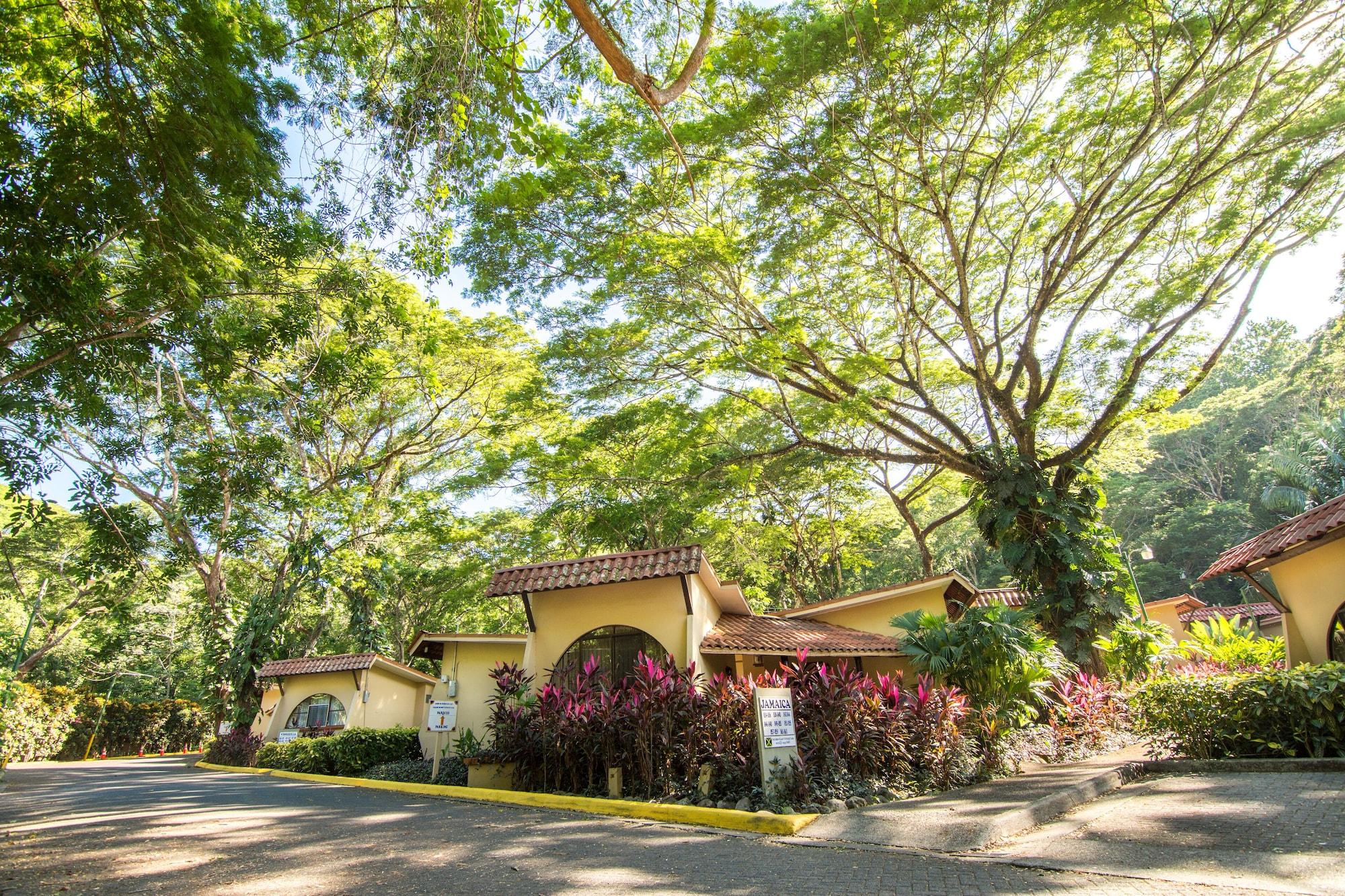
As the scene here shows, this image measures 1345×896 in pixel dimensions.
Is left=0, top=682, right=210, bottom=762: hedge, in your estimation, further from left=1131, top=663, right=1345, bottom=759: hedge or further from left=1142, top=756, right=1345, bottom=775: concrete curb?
left=1131, top=663, right=1345, bottom=759: hedge

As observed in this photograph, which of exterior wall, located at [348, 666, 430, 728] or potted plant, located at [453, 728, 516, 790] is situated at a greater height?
exterior wall, located at [348, 666, 430, 728]

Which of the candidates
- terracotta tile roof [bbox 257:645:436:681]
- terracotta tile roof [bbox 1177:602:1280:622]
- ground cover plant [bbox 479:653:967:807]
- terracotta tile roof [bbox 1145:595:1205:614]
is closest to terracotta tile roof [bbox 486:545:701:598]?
ground cover plant [bbox 479:653:967:807]

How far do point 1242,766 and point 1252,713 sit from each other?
783 millimetres

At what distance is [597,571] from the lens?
10992 millimetres

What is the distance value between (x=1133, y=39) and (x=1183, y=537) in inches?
1383

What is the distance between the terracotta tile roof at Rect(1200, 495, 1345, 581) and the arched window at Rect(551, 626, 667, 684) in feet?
31.0

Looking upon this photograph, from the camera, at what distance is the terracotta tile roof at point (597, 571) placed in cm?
1039

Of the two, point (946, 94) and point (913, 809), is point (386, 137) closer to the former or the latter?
point (913, 809)

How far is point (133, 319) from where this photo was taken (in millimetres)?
7496

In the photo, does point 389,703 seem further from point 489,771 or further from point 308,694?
point 489,771

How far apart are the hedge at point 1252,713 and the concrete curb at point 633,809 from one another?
5.48 m

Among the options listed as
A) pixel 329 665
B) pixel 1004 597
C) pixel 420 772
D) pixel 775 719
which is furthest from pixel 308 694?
pixel 1004 597

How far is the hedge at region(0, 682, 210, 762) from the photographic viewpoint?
24547 millimetres

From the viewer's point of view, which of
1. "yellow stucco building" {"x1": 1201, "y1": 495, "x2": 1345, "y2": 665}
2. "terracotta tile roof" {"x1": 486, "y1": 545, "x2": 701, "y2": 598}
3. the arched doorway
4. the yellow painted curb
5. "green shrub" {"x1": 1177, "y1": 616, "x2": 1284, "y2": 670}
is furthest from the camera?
the arched doorway
